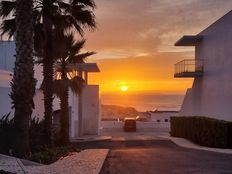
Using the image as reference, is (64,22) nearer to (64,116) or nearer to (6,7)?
(6,7)

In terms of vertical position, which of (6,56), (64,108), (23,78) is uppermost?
(6,56)

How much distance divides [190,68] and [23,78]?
27.3 meters

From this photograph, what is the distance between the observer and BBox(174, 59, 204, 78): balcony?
43344mm

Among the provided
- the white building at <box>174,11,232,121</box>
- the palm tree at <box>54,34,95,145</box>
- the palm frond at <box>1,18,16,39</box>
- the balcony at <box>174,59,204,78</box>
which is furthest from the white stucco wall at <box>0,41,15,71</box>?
the balcony at <box>174,59,204,78</box>

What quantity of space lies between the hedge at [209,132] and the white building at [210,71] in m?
2.30

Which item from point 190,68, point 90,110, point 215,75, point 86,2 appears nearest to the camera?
point 86,2

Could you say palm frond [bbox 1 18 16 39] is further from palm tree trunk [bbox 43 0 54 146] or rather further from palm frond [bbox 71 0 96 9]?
palm frond [bbox 71 0 96 9]

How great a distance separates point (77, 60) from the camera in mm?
30484

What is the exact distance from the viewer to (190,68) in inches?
1740

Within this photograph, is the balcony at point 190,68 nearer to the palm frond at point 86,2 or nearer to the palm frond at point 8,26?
the palm frond at point 86,2

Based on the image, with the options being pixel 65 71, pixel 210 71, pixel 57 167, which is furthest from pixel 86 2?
pixel 210 71

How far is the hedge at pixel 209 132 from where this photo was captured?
93.8 feet

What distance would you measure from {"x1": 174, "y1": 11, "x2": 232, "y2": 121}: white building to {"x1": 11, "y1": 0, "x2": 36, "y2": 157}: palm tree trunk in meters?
18.3

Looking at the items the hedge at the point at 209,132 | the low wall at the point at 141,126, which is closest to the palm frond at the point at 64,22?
the hedge at the point at 209,132
